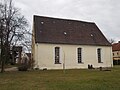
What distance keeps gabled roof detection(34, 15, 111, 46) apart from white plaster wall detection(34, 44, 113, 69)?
3.01ft

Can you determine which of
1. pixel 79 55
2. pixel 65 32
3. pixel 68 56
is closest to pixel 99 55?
pixel 79 55

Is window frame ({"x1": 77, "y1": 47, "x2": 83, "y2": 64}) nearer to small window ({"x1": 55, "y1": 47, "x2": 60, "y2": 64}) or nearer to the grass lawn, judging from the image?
small window ({"x1": 55, "y1": 47, "x2": 60, "y2": 64})

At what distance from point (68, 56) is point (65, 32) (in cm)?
484

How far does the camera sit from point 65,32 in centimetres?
3969

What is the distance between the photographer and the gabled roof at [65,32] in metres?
37.2

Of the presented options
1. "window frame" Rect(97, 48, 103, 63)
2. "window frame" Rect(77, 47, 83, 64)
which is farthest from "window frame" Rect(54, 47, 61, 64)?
"window frame" Rect(97, 48, 103, 63)

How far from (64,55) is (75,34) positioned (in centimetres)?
517

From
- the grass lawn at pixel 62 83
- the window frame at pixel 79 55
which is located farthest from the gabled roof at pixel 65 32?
the grass lawn at pixel 62 83

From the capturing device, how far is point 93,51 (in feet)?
133

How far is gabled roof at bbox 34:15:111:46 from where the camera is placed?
3716 centimetres

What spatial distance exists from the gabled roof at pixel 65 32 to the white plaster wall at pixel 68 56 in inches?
36.1

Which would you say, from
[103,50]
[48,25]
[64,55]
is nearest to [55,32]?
[48,25]

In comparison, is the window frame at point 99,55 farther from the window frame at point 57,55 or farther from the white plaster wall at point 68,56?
the window frame at point 57,55

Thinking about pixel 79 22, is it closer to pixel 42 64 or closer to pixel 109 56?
pixel 109 56
